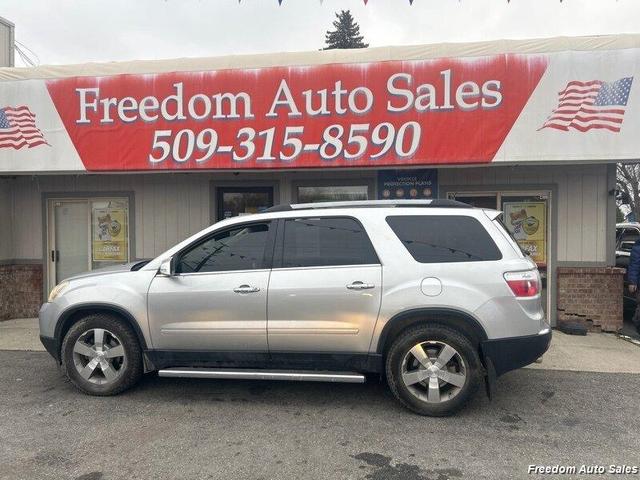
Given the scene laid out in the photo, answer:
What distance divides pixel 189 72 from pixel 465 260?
5086 mm

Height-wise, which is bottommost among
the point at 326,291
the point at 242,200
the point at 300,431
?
the point at 300,431

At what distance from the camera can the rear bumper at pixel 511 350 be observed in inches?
158

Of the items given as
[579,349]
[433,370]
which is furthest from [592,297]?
[433,370]

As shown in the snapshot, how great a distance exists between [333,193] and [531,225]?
3214mm

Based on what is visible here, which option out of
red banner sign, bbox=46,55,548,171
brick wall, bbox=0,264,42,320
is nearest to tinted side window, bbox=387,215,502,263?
red banner sign, bbox=46,55,548,171

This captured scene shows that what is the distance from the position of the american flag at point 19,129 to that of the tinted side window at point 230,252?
4.50 meters

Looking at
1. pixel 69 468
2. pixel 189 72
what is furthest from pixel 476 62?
pixel 69 468

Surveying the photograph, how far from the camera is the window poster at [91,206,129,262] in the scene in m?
8.60

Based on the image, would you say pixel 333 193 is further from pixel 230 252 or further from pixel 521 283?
pixel 521 283

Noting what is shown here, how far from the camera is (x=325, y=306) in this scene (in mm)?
4219

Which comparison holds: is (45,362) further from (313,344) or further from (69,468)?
(313,344)

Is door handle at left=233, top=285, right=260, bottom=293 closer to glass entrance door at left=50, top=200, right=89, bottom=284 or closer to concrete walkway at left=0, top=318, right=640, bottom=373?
concrete walkway at left=0, top=318, right=640, bottom=373

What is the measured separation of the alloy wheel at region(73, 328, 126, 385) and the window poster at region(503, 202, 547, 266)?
587 centimetres

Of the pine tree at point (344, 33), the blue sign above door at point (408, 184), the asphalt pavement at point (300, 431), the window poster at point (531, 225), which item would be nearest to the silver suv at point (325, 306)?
the asphalt pavement at point (300, 431)
